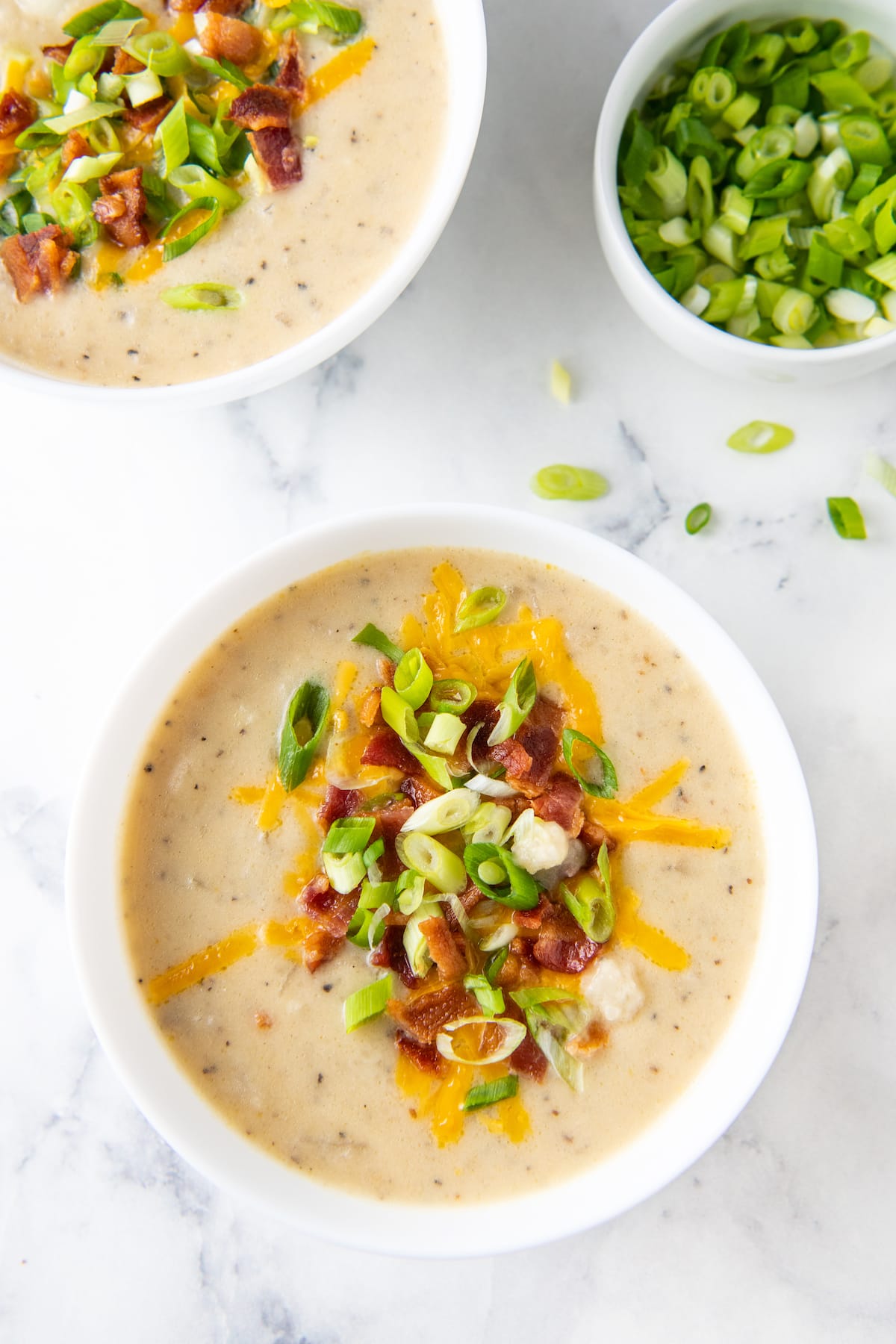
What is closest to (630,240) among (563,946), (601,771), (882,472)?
(882,472)

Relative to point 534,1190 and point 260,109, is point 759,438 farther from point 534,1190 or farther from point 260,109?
point 534,1190

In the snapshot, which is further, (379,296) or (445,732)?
(379,296)

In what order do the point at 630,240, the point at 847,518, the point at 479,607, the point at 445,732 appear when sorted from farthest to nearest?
the point at 847,518
the point at 630,240
the point at 479,607
the point at 445,732

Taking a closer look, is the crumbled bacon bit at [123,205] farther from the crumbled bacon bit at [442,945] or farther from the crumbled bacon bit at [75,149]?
the crumbled bacon bit at [442,945]

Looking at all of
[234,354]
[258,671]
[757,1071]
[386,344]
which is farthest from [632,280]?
[757,1071]

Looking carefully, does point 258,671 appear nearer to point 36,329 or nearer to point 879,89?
point 36,329

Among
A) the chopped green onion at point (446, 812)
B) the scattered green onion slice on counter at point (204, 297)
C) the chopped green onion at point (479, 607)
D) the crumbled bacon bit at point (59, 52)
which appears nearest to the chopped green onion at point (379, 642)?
the chopped green onion at point (479, 607)
